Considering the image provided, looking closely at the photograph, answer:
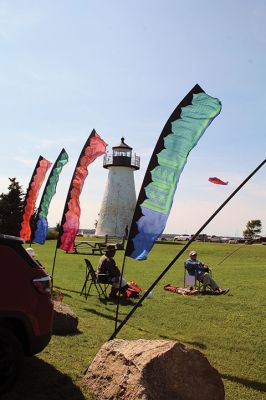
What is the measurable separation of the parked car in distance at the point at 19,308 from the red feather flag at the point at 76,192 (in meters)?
8.64

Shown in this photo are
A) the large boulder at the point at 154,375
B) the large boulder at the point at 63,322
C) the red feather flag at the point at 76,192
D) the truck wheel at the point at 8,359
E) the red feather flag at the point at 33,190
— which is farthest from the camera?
the red feather flag at the point at 33,190

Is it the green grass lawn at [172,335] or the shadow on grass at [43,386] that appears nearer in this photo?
the shadow on grass at [43,386]

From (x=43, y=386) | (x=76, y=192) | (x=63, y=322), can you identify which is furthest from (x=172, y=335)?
(x=76, y=192)

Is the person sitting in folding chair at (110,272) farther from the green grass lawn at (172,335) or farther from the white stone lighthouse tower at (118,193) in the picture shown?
the white stone lighthouse tower at (118,193)

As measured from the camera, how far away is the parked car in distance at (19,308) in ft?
16.6

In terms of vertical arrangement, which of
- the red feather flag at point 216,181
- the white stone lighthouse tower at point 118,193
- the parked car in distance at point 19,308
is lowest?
the parked car in distance at point 19,308

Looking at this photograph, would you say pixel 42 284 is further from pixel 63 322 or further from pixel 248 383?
pixel 248 383

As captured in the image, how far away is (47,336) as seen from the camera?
17.9 feet

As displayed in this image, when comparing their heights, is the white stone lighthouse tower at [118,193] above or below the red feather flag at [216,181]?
above

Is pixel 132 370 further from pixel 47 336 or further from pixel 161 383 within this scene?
pixel 47 336

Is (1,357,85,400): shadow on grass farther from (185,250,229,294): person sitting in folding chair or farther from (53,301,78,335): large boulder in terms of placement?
(185,250,229,294): person sitting in folding chair

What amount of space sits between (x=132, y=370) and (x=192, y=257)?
34.2 feet

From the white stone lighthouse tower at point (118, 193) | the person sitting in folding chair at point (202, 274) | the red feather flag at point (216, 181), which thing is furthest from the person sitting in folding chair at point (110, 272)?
the white stone lighthouse tower at point (118, 193)

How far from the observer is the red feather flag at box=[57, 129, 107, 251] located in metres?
14.0
